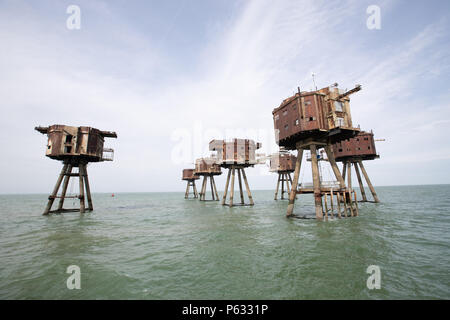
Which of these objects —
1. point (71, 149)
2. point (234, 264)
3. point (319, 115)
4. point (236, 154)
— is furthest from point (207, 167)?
point (234, 264)

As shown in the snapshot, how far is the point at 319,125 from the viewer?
53.2 ft

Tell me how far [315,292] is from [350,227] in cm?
1062

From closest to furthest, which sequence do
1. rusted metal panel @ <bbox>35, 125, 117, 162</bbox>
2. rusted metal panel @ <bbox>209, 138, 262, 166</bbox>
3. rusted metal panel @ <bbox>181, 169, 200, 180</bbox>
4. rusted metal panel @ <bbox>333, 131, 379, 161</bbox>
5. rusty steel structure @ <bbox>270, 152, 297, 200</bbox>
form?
rusted metal panel @ <bbox>35, 125, 117, 162</bbox> → rusted metal panel @ <bbox>333, 131, 379, 161</bbox> → rusted metal panel @ <bbox>209, 138, 262, 166</bbox> → rusty steel structure @ <bbox>270, 152, 297, 200</bbox> → rusted metal panel @ <bbox>181, 169, 200, 180</bbox>

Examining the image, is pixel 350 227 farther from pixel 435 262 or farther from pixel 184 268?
pixel 184 268

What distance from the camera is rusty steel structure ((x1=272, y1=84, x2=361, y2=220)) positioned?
16.3 m

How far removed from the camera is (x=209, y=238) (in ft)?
39.5

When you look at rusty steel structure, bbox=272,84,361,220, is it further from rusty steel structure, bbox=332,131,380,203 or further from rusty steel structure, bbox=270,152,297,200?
rusty steel structure, bbox=270,152,297,200

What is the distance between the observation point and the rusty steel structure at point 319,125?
16.3 metres

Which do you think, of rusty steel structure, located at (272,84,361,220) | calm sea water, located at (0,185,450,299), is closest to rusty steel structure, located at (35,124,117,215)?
calm sea water, located at (0,185,450,299)

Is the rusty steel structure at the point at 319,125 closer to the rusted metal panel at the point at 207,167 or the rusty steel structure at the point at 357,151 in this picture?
the rusty steel structure at the point at 357,151

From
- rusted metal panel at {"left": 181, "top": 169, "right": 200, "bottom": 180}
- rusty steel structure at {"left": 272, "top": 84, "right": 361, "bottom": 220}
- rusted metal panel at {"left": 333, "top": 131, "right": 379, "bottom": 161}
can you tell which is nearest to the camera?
rusty steel structure at {"left": 272, "top": 84, "right": 361, "bottom": 220}

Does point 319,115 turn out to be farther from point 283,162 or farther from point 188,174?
point 188,174

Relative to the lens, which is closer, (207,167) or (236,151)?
(236,151)

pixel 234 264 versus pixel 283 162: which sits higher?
pixel 283 162
